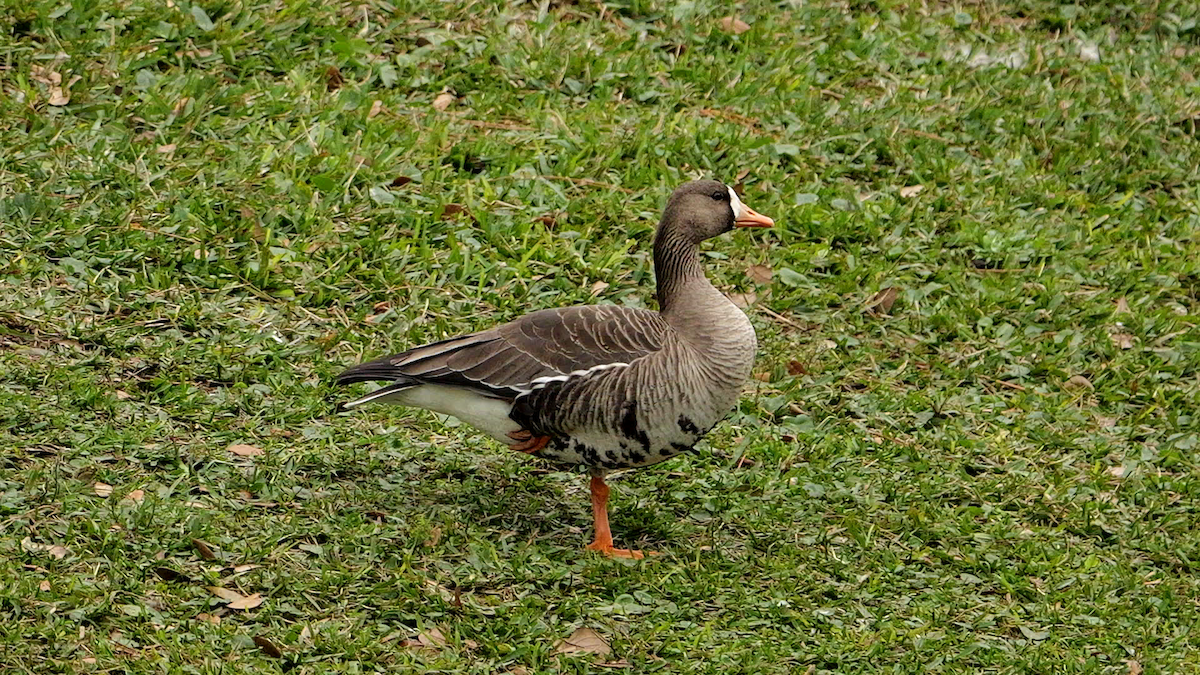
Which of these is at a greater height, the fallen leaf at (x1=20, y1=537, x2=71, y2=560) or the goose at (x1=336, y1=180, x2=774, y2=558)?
the goose at (x1=336, y1=180, x2=774, y2=558)

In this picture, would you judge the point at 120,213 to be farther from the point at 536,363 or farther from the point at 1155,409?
the point at 1155,409

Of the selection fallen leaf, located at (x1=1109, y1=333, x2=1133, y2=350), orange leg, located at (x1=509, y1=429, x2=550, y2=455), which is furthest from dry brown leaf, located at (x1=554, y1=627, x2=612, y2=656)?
fallen leaf, located at (x1=1109, y1=333, x2=1133, y2=350)

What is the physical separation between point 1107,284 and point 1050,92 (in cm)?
194

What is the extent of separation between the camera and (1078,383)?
22.6 feet

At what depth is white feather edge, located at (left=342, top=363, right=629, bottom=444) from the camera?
5367mm

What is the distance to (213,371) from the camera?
6.04 metres

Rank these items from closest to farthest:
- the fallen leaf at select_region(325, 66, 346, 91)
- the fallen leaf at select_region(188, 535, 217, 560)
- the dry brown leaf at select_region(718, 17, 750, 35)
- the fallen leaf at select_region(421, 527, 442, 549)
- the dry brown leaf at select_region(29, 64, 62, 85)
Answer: the fallen leaf at select_region(188, 535, 217, 560) < the fallen leaf at select_region(421, 527, 442, 549) < the dry brown leaf at select_region(29, 64, 62, 85) < the fallen leaf at select_region(325, 66, 346, 91) < the dry brown leaf at select_region(718, 17, 750, 35)

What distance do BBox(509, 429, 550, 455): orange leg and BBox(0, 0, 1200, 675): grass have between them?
0.94ft

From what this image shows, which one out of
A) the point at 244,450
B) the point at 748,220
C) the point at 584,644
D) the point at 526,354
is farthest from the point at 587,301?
the point at 584,644

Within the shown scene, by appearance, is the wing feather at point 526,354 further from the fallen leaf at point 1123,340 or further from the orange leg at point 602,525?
the fallen leaf at point 1123,340

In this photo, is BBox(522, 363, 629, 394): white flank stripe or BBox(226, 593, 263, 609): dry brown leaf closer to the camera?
BBox(226, 593, 263, 609): dry brown leaf

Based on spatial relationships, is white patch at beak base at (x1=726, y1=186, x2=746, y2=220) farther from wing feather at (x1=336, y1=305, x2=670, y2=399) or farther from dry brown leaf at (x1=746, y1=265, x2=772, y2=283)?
dry brown leaf at (x1=746, y1=265, x2=772, y2=283)

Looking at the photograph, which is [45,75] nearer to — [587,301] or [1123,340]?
[587,301]

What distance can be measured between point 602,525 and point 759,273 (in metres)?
2.38
